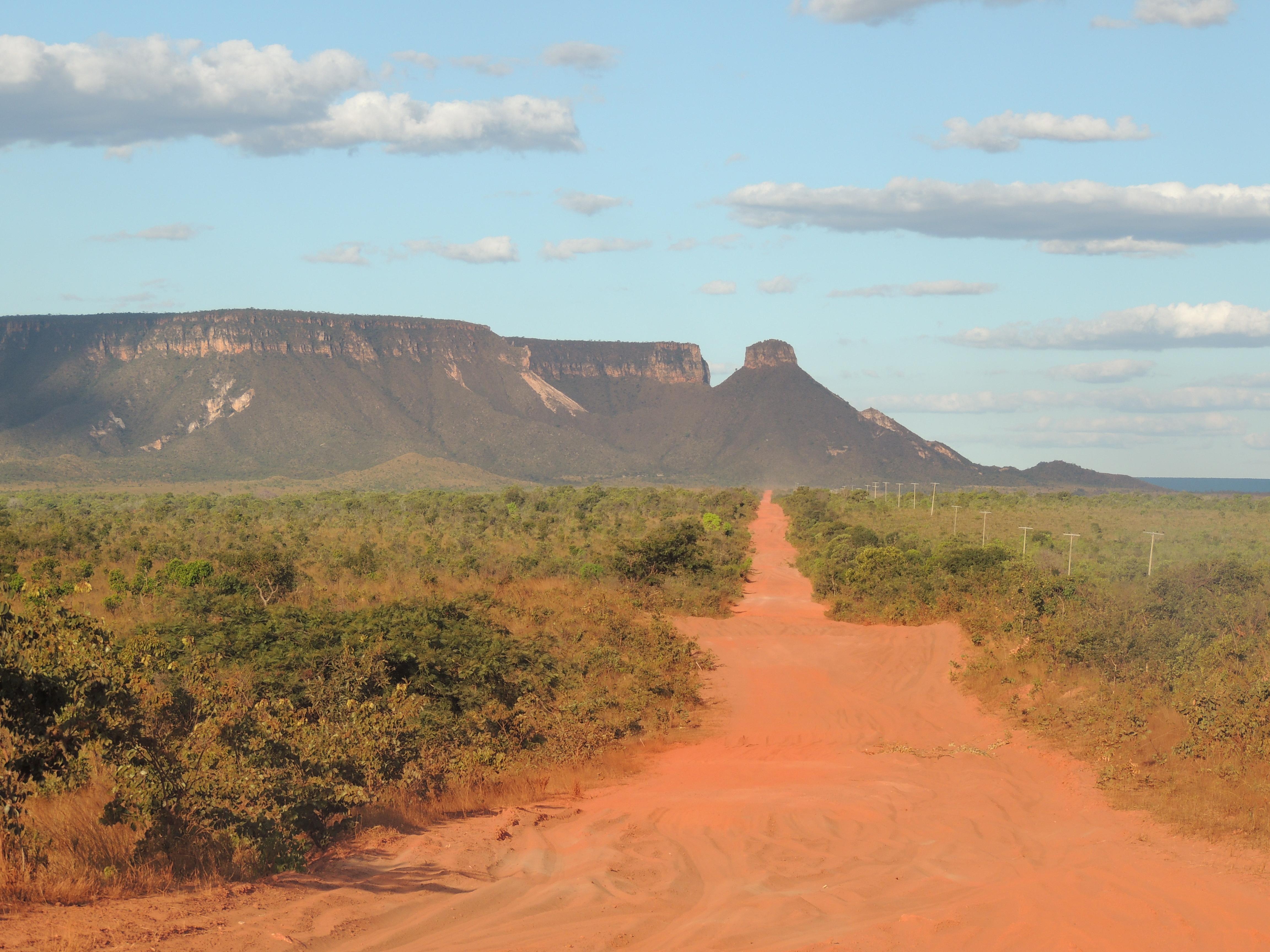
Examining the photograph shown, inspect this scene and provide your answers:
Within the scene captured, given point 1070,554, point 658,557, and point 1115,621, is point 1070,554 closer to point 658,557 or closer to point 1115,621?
point 658,557

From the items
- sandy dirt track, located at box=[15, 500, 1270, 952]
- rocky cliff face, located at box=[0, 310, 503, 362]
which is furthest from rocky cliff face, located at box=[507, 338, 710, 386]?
sandy dirt track, located at box=[15, 500, 1270, 952]

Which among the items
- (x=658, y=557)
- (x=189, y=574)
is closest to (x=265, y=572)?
(x=189, y=574)

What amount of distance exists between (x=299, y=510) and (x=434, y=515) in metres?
9.64

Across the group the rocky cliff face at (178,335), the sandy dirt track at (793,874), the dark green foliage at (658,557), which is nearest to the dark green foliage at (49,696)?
the sandy dirt track at (793,874)

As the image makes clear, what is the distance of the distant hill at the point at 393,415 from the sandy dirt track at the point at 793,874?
318ft

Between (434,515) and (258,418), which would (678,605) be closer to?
(434,515)

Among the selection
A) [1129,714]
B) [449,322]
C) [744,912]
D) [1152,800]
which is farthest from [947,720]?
[449,322]

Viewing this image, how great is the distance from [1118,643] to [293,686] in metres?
11.3

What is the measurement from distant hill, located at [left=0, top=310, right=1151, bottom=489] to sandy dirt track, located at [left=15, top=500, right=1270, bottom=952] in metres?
97.0

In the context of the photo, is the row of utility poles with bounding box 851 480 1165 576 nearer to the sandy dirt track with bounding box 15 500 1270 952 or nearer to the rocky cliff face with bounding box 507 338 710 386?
the sandy dirt track with bounding box 15 500 1270 952

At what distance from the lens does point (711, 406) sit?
516ft

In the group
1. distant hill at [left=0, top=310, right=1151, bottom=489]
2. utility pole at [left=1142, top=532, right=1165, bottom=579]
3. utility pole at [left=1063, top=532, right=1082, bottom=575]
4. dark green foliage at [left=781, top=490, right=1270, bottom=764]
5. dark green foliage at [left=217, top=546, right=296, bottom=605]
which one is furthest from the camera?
distant hill at [left=0, top=310, right=1151, bottom=489]

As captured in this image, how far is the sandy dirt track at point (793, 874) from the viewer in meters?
6.96

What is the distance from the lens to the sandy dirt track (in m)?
6.96
